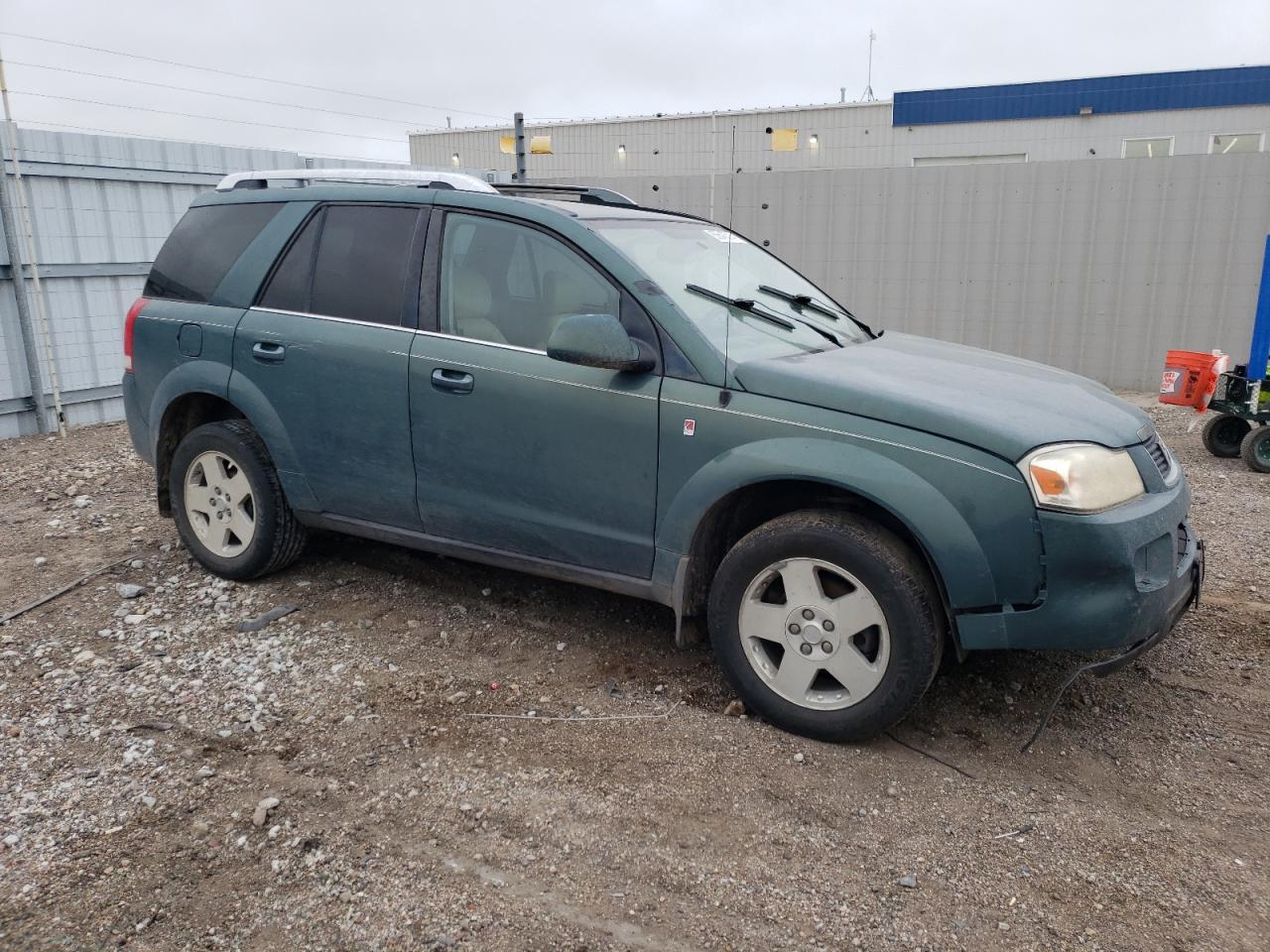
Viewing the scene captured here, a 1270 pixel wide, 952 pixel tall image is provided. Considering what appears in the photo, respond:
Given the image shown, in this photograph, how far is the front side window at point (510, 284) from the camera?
3.67 m

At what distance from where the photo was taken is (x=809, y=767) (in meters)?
3.17

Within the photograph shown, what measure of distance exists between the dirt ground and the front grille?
889 mm

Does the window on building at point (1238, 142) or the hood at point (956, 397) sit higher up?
the window on building at point (1238, 142)

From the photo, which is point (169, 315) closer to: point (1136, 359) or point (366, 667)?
point (366, 667)

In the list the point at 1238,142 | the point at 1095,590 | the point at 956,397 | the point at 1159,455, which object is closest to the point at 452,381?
the point at 956,397

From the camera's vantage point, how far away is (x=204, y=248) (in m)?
4.66

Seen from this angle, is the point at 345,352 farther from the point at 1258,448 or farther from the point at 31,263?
the point at 1258,448

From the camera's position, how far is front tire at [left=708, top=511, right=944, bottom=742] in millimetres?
3074

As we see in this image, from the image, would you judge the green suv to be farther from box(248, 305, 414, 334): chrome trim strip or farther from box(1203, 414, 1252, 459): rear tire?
box(1203, 414, 1252, 459): rear tire

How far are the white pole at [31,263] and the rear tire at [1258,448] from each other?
9211 millimetres

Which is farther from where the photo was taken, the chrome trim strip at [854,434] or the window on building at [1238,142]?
the window on building at [1238,142]

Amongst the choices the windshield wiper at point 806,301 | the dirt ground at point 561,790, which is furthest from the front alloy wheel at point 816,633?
the windshield wiper at point 806,301

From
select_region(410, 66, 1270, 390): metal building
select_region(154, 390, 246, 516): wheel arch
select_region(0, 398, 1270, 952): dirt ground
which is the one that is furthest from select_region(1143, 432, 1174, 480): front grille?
select_region(410, 66, 1270, 390): metal building

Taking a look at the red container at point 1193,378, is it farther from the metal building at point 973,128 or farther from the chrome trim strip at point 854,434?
the metal building at point 973,128
